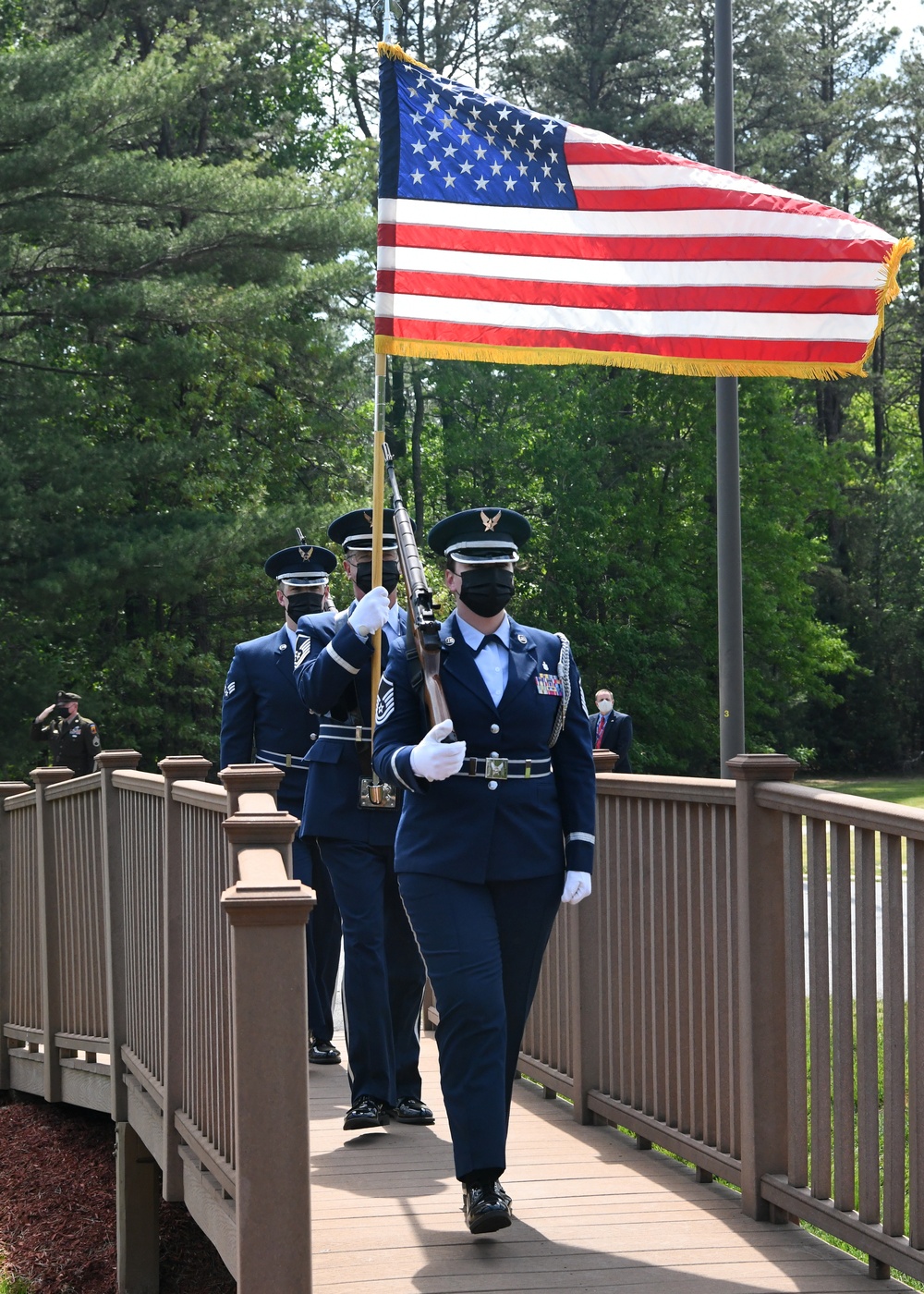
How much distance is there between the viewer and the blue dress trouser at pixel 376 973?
Result: 19.9 ft

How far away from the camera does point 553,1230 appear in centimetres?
501

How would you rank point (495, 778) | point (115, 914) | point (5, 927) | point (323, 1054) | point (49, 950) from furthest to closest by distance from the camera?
point (5, 927)
point (49, 950)
point (323, 1054)
point (115, 914)
point (495, 778)

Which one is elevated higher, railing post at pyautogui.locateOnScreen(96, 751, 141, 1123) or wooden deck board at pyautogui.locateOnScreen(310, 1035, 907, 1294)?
railing post at pyautogui.locateOnScreen(96, 751, 141, 1123)

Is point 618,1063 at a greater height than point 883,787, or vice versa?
point 618,1063

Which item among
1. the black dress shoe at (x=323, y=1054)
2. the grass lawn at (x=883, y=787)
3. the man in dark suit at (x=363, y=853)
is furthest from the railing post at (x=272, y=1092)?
the grass lawn at (x=883, y=787)

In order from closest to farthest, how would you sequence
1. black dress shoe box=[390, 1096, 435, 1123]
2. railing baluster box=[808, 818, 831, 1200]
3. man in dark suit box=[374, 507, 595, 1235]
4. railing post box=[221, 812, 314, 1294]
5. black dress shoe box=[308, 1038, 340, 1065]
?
railing post box=[221, 812, 314, 1294] < railing baluster box=[808, 818, 831, 1200] < man in dark suit box=[374, 507, 595, 1235] < black dress shoe box=[390, 1096, 435, 1123] < black dress shoe box=[308, 1038, 340, 1065]

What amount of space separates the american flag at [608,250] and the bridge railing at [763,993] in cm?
190

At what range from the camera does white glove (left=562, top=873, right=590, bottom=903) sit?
4984 mm

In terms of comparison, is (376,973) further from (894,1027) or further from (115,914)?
(894,1027)

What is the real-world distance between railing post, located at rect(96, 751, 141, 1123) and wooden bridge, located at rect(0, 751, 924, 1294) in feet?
0.53

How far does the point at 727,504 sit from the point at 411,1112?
9079mm

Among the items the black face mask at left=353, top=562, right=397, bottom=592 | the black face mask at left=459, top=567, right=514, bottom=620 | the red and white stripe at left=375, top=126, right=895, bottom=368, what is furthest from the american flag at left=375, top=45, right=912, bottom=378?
the black face mask at left=459, top=567, right=514, bottom=620

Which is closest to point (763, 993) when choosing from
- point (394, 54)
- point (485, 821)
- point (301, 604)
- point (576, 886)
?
point (576, 886)

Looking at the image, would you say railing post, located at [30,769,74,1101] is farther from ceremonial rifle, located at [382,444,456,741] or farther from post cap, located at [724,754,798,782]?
post cap, located at [724,754,798,782]
